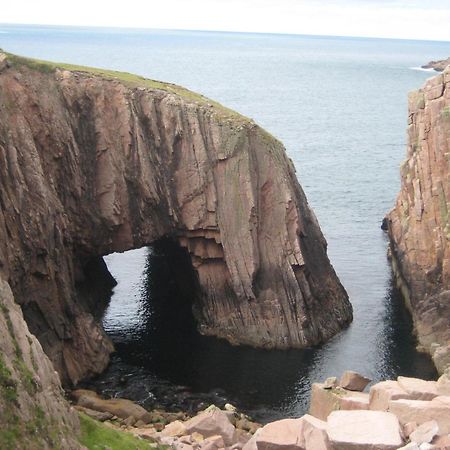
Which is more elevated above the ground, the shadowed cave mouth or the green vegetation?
the green vegetation

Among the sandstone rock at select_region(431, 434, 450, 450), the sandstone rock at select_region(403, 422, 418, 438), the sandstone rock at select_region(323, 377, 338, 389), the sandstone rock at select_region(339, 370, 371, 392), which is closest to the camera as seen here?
the sandstone rock at select_region(431, 434, 450, 450)

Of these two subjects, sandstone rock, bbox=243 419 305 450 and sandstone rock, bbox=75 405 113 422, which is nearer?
sandstone rock, bbox=243 419 305 450

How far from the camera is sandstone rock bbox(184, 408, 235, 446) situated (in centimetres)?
4668

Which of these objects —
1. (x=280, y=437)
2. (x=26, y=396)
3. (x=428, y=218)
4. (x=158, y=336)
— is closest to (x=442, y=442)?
(x=280, y=437)

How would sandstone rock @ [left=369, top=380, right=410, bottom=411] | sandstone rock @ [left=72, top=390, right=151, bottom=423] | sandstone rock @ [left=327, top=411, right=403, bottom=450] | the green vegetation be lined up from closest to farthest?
the green vegetation < sandstone rock @ [left=327, top=411, right=403, bottom=450] < sandstone rock @ [left=369, top=380, right=410, bottom=411] < sandstone rock @ [left=72, top=390, right=151, bottom=423]

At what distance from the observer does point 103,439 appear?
37.2 meters

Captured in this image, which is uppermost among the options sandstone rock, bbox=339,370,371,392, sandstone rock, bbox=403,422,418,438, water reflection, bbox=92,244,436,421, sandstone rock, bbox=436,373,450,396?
sandstone rock, bbox=403,422,418,438

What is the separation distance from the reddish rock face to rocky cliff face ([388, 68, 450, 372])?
770 cm

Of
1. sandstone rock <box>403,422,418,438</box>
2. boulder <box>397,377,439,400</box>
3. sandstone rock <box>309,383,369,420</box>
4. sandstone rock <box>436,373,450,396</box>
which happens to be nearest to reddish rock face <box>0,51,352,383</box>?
sandstone rock <box>309,383,369,420</box>

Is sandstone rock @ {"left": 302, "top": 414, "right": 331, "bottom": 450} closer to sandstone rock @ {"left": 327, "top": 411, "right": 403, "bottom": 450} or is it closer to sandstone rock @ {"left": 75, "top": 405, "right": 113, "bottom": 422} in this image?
sandstone rock @ {"left": 327, "top": 411, "right": 403, "bottom": 450}

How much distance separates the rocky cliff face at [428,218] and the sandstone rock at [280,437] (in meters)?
29.8

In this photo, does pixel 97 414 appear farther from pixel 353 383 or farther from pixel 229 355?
pixel 229 355

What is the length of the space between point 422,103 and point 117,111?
1246 inches

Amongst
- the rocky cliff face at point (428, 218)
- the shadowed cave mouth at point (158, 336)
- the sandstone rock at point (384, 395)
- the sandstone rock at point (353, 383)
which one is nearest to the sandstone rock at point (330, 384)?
the sandstone rock at point (353, 383)
